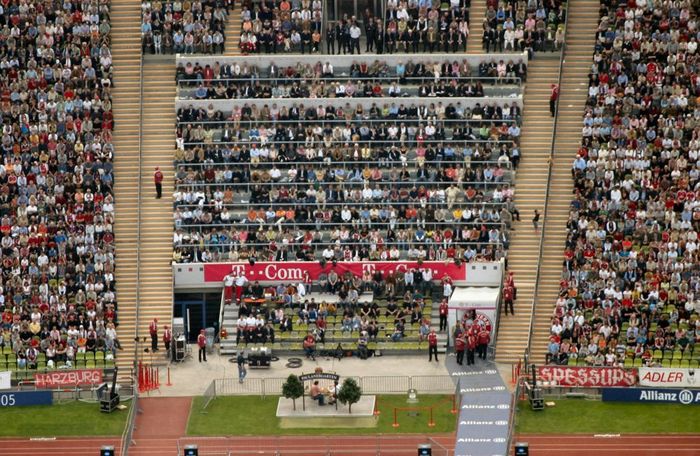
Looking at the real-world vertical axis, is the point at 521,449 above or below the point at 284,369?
above

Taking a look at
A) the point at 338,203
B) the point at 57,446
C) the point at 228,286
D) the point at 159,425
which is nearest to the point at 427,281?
the point at 338,203

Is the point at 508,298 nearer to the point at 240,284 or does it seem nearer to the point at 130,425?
the point at 240,284

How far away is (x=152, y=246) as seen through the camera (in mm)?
86188

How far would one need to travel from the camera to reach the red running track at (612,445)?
71438 millimetres

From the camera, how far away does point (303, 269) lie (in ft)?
280

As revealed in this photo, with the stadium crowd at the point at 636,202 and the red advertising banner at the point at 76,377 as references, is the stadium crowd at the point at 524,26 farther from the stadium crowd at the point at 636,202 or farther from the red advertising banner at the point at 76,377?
the red advertising banner at the point at 76,377

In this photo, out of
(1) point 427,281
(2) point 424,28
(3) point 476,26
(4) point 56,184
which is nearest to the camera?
(1) point 427,281

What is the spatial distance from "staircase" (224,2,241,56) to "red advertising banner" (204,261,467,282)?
1261cm

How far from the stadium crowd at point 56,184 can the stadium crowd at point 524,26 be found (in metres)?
18.2

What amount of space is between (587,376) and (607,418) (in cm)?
231

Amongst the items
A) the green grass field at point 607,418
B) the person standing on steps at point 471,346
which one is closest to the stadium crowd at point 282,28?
the person standing on steps at point 471,346

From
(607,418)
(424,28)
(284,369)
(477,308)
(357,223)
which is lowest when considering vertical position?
(284,369)

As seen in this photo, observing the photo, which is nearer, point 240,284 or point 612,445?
point 612,445

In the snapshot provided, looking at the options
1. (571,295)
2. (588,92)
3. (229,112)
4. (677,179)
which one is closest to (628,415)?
(571,295)
